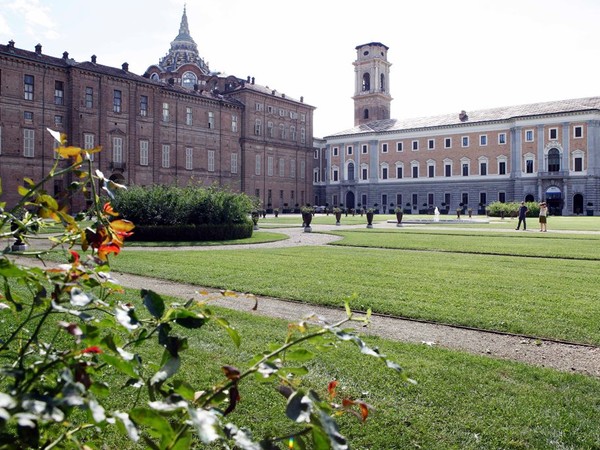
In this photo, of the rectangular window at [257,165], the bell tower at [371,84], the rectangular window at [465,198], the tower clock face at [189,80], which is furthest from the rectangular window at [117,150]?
the bell tower at [371,84]

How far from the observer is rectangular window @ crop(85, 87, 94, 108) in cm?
4644

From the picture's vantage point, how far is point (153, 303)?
4.82ft

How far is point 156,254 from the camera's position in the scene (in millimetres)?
16328

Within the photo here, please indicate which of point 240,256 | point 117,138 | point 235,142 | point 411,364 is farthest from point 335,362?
point 235,142

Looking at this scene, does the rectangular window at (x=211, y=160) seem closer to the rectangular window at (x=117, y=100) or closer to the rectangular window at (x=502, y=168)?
the rectangular window at (x=117, y=100)

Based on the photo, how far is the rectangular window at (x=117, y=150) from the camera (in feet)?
160

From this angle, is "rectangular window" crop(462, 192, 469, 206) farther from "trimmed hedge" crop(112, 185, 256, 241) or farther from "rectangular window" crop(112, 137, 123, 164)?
"trimmed hedge" crop(112, 185, 256, 241)

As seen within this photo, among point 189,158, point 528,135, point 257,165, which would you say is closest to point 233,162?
point 257,165

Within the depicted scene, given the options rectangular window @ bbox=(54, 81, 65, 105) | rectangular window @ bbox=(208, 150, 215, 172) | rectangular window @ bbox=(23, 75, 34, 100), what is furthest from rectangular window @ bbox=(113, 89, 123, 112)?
rectangular window @ bbox=(208, 150, 215, 172)

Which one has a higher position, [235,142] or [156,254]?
[235,142]

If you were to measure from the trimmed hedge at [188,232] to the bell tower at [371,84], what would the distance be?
67.9m

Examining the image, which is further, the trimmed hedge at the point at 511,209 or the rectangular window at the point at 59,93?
the trimmed hedge at the point at 511,209

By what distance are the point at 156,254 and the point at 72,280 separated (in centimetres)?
1531

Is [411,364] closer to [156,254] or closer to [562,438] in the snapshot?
[562,438]
